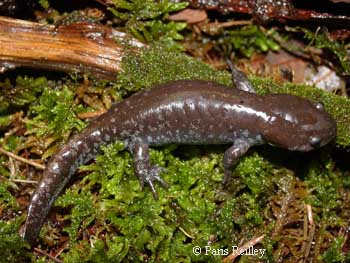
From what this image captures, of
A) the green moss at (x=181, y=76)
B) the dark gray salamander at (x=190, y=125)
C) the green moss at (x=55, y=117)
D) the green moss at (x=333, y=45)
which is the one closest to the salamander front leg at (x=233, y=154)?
the dark gray salamander at (x=190, y=125)

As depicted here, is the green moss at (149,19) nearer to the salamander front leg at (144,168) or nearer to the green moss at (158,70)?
the green moss at (158,70)

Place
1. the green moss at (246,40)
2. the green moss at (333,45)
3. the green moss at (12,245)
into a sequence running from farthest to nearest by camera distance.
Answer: the green moss at (246,40) < the green moss at (333,45) < the green moss at (12,245)

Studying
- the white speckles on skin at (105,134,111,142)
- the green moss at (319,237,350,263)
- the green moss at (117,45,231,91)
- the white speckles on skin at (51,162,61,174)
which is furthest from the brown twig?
the green moss at (319,237,350,263)

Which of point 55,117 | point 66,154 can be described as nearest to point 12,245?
point 66,154

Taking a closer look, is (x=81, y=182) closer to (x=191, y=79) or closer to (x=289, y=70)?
(x=191, y=79)

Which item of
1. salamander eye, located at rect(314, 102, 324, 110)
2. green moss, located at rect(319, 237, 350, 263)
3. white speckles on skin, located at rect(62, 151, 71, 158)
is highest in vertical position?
salamander eye, located at rect(314, 102, 324, 110)

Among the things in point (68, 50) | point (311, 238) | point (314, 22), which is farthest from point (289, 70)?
point (68, 50)

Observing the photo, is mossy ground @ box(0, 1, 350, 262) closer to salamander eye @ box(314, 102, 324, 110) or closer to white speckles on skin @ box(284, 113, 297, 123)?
salamander eye @ box(314, 102, 324, 110)
